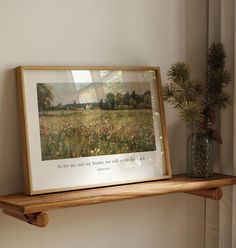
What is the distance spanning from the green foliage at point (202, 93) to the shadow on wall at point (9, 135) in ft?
1.57

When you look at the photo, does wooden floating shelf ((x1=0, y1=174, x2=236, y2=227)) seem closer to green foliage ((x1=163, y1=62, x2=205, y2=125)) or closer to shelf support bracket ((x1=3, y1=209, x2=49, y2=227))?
shelf support bracket ((x1=3, y1=209, x2=49, y2=227))

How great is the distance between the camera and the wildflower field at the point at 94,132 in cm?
130

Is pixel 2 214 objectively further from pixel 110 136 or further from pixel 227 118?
pixel 227 118

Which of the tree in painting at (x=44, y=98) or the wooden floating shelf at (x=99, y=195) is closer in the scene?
the wooden floating shelf at (x=99, y=195)

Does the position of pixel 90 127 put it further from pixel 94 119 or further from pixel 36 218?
pixel 36 218

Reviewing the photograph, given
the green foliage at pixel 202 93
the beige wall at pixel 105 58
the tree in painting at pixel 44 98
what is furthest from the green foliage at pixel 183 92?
the tree in painting at pixel 44 98

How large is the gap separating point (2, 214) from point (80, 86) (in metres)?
0.42

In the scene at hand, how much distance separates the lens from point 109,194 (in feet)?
4.08

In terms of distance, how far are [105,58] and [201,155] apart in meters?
0.43

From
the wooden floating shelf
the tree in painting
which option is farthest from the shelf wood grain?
the tree in painting

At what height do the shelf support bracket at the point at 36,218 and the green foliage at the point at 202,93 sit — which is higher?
the green foliage at the point at 202,93

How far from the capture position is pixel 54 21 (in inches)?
52.9

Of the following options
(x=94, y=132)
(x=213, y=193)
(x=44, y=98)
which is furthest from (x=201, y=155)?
(x=44, y=98)

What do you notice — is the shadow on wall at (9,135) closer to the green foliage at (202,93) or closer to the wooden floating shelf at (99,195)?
the wooden floating shelf at (99,195)
